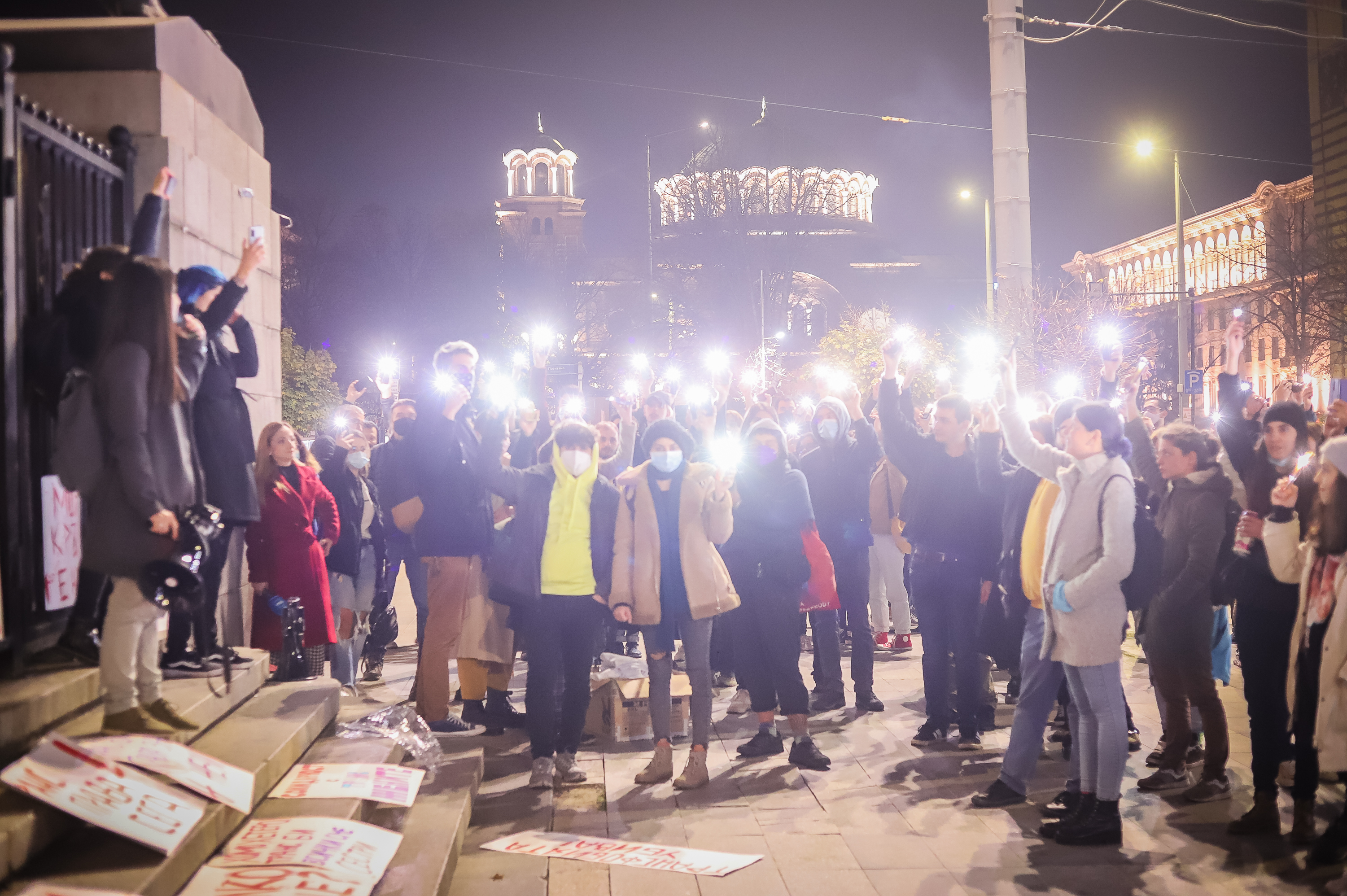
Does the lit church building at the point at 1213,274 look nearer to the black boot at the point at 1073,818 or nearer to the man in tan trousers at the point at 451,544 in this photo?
the man in tan trousers at the point at 451,544

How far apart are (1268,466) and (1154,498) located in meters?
1.35

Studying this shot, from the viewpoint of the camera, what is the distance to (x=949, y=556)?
7.23 m

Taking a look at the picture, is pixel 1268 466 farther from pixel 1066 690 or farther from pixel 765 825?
pixel 765 825

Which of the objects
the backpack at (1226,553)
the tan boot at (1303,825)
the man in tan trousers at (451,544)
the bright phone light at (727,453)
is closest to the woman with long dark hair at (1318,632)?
the tan boot at (1303,825)

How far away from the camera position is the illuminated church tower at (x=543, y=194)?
94.6 meters

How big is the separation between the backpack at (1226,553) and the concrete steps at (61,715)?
5.14 m

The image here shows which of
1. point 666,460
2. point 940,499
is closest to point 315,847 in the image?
point 666,460

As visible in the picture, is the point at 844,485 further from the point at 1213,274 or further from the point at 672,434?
the point at 1213,274

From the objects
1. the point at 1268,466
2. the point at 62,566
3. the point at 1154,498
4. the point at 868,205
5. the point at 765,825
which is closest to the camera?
the point at 62,566

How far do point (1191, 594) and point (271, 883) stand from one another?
188 inches

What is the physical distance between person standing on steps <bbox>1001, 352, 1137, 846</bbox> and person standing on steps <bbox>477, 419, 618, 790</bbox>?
2545 millimetres

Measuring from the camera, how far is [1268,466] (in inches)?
249

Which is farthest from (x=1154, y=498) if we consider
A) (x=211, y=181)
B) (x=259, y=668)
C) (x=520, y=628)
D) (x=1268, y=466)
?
(x=211, y=181)

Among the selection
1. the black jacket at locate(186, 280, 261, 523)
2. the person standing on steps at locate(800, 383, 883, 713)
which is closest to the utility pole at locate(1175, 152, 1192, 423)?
the person standing on steps at locate(800, 383, 883, 713)
